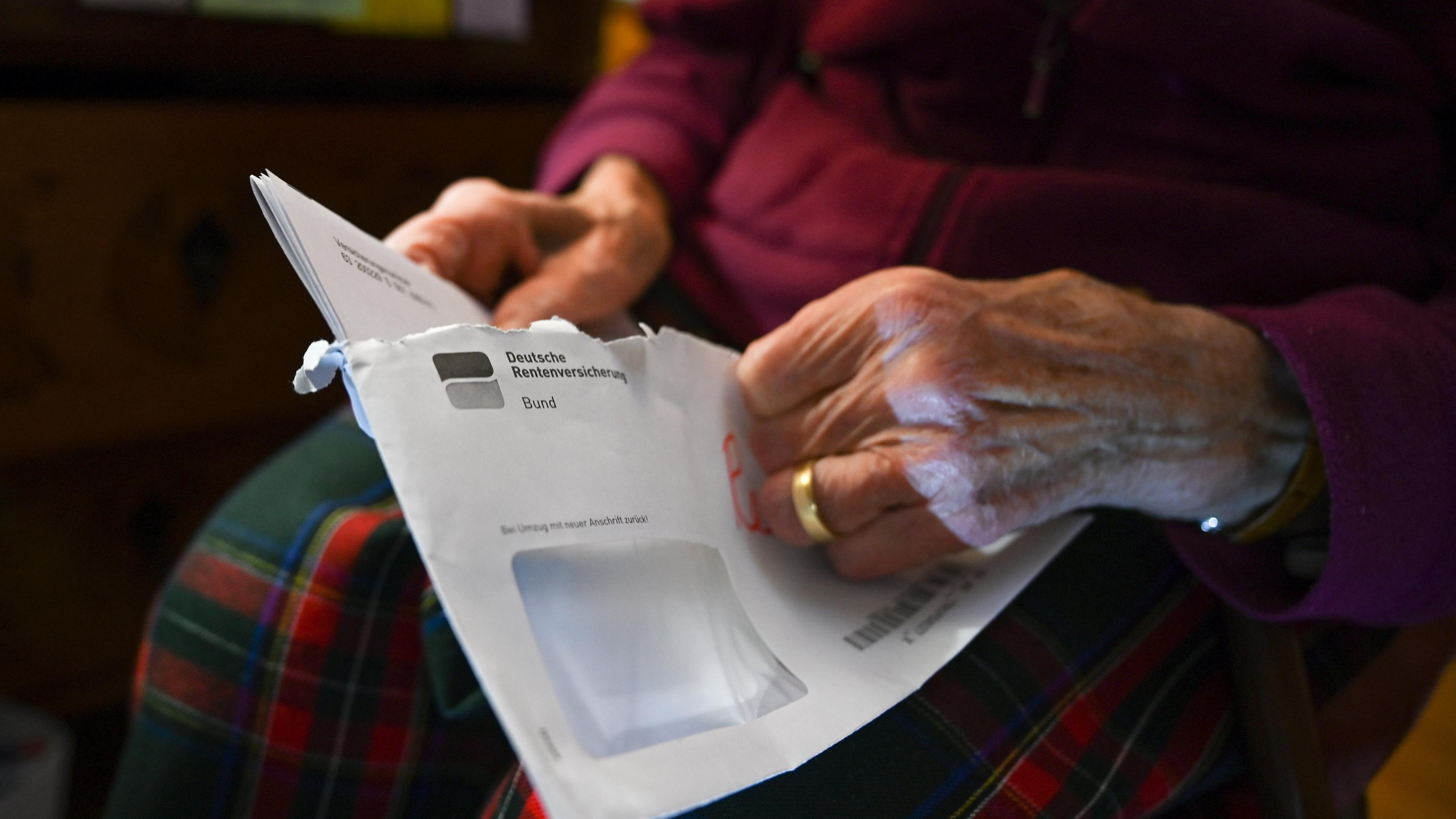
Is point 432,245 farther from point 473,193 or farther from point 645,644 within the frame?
point 645,644

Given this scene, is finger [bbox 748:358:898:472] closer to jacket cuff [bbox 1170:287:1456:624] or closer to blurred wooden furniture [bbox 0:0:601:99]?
jacket cuff [bbox 1170:287:1456:624]

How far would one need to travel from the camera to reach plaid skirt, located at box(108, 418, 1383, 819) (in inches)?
18.7

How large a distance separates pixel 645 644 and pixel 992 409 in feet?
0.60

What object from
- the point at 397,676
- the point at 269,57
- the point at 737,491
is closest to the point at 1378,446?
the point at 737,491

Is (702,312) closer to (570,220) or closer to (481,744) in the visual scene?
(570,220)

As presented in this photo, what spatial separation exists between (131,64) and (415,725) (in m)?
0.70

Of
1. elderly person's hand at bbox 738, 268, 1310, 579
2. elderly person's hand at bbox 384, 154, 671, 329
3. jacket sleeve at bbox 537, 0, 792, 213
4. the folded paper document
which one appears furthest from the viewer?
jacket sleeve at bbox 537, 0, 792, 213

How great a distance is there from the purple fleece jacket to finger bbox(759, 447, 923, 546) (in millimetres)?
176

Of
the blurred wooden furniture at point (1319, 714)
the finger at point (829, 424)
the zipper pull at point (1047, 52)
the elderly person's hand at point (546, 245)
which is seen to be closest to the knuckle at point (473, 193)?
the elderly person's hand at point (546, 245)

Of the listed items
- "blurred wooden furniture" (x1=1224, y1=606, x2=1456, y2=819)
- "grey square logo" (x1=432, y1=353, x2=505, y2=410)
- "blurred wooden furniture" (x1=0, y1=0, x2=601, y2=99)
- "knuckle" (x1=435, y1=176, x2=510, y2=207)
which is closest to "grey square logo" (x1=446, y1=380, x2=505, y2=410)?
"grey square logo" (x1=432, y1=353, x2=505, y2=410)

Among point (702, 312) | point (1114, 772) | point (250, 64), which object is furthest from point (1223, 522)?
point (250, 64)

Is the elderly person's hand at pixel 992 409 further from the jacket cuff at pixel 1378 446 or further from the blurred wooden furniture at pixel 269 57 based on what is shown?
the blurred wooden furniture at pixel 269 57

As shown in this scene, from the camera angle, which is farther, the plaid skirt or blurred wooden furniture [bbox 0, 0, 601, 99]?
blurred wooden furniture [bbox 0, 0, 601, 99]

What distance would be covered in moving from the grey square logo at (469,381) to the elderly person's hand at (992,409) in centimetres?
14
